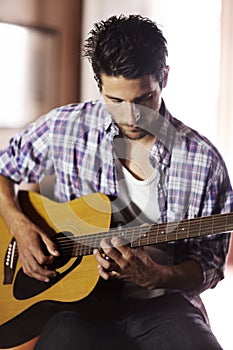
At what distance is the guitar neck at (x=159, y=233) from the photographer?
123cm

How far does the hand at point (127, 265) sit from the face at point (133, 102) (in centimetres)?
23

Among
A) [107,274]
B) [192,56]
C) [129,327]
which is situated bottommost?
[129,327]

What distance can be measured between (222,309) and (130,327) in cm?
20

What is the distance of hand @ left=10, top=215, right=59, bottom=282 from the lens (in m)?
1.44

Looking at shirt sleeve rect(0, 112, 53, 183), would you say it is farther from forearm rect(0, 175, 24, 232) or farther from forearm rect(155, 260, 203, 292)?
forearm rect(155, 260, 203, 292)

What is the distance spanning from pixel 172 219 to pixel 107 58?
35 centimetres

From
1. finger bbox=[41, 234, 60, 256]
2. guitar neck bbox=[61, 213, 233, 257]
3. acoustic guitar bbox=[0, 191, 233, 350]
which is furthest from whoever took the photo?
finger bbox=[41, 234, 60, 256]

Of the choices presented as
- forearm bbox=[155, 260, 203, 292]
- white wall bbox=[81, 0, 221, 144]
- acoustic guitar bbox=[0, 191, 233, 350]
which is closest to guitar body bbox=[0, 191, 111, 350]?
acoustic guitar bbox=[0, 191, 233, 350]

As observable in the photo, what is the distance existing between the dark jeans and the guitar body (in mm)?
35

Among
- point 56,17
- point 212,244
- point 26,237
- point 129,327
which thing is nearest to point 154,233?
point 212,244

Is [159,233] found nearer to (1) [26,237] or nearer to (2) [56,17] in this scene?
(1) [26,237]

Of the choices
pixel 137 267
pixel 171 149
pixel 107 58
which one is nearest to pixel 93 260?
pixel 137 267

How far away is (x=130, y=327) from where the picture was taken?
1.37 m

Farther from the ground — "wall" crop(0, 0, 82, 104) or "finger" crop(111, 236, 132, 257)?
"wall" crop(0, 0, 82, 104)
